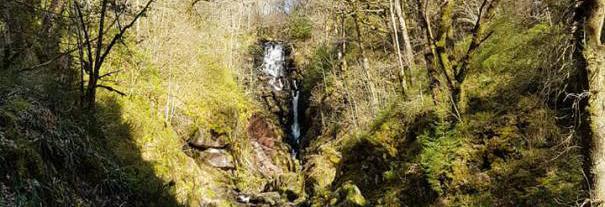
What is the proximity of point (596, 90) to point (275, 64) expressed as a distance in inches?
1153

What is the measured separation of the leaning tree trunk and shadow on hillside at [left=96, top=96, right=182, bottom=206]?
5.36 meters

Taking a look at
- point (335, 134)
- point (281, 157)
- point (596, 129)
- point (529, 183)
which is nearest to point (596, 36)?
point (596, 129)

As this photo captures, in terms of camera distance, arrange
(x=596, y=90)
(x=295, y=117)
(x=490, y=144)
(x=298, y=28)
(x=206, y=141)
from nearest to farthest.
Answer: (x=596, y=90) < (x=490, y=144) < (x=206, y=141) < (x=295, y=117) < (x=298, y=28)

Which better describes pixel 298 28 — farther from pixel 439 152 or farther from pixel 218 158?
pixel 439 152

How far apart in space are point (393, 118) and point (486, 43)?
10.1 feet

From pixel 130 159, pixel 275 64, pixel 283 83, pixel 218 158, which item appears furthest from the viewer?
pixel 275 64

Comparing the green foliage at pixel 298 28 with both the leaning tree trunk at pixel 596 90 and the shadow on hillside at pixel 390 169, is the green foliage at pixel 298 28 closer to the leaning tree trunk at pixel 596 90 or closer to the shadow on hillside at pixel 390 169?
A: the shadow on hillside at pixel 390 169

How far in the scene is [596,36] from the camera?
469 cm

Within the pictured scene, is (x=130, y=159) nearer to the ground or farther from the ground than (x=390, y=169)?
farther from the ground

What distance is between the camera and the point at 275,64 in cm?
3338

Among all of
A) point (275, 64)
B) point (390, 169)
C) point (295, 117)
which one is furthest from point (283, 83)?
point (390, 169)

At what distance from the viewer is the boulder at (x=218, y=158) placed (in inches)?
800

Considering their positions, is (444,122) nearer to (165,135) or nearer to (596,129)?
(596,129)

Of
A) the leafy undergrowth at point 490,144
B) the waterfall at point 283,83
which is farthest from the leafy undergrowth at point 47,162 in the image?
the waterfall at point 283,83
